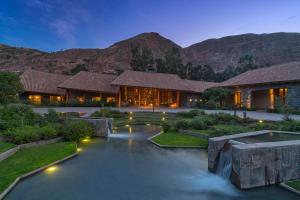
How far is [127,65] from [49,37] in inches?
1404

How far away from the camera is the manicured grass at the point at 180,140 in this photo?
1554cm

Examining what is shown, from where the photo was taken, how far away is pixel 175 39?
6609 inches

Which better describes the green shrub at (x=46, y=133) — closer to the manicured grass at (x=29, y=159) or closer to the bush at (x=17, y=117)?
the manicured grass at (x=29, y=159)

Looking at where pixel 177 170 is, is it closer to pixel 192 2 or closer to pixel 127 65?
pixel 192 2

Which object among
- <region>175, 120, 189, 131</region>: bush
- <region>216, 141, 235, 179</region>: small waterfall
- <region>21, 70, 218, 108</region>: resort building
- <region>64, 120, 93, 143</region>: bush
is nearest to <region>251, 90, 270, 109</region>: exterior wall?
<region>21, 70, 218, 108</region>: resort building

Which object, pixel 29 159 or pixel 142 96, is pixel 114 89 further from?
pixel 29 159

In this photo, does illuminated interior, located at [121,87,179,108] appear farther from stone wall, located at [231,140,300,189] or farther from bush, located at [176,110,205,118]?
stone wall, located at [231,140,300,189]

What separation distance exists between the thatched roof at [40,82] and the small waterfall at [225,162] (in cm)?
3504

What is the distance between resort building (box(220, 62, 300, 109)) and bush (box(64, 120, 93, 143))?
813 inches

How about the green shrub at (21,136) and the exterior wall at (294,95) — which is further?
the exterior wall at (294,95)

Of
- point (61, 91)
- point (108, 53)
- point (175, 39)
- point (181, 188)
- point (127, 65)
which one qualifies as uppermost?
point (175, 39)

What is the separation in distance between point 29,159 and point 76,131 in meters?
5.50

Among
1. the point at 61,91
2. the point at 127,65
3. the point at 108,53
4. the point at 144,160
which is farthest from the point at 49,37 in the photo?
the point at 144,160

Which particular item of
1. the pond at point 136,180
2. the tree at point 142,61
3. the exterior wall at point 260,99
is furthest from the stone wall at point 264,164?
the tree at point 142,61
